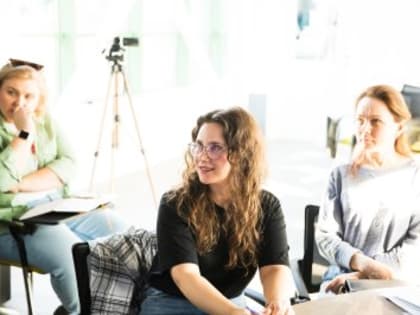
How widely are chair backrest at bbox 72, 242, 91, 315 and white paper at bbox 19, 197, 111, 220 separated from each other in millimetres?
857

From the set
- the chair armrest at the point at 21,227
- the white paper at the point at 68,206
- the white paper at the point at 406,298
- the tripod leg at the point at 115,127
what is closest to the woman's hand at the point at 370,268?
the white paper at the point at 406,298

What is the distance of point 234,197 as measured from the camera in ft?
6.23

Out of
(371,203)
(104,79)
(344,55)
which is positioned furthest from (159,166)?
(371,203)

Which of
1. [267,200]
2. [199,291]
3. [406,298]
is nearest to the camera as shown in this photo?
→ [406,298]

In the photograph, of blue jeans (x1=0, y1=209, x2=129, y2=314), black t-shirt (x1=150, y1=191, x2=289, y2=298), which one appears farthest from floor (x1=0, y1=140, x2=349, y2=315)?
black t-shirt (x1=150, y1=191, x2=289, y2=298)

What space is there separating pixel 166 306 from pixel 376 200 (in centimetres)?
85

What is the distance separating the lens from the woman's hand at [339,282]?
2.06m

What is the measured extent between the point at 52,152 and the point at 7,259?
0.58 metres

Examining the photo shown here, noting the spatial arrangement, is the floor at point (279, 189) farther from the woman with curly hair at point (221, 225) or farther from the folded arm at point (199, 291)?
the folded arm at point (199, 291)

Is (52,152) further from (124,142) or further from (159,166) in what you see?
(159,166)

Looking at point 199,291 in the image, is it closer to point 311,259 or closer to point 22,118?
point 311,259

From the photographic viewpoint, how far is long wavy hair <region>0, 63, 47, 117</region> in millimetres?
2863

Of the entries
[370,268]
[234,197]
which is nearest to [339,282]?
[370,268]

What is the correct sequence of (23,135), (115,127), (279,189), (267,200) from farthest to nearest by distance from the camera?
(279,189), (115,127), (23,135), (267,200)
